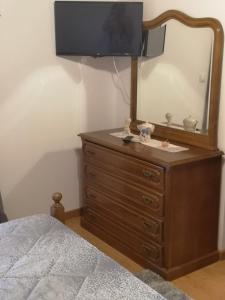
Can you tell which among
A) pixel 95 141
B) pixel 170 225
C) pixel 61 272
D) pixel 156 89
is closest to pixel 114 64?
pixel 156 89

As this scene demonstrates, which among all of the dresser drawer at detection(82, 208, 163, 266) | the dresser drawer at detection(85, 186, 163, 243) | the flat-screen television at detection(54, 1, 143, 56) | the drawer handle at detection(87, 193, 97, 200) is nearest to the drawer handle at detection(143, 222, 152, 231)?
the dresser drawer at detection(85, 186, 163, 243)

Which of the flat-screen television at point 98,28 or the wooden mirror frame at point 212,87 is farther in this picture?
the flat-screen television at point 98,28

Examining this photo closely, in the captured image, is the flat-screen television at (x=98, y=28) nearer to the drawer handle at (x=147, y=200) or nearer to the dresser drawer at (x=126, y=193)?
the dresser drawer at (x=126, y=193)

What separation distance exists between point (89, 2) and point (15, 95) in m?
0.98

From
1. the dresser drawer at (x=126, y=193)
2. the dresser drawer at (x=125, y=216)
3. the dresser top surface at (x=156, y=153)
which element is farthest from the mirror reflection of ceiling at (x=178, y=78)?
the dresser drawer at (x=125, y=216)

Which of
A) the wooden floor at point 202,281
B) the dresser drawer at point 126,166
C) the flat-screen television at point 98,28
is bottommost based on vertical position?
the wooden floor at point 202,281

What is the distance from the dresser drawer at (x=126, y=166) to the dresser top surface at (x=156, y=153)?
0.05 meters

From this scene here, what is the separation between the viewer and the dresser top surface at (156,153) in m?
2.57

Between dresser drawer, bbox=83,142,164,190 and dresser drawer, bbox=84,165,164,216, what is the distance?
0.06 meters

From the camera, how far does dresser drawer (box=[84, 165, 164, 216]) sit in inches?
106

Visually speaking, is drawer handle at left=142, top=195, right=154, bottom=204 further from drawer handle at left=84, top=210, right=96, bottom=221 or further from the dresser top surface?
drawer handle at left=84, top=210, right=96, bottom=221

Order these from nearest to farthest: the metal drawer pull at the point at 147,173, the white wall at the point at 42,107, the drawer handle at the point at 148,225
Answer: the metal drawer pull at the point at 147,173
the drawer handle at the point at 148,225
the white wall at the point at 42,107

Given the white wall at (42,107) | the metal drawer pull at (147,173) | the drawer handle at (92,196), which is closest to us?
the metal drawer pull at (147,173)

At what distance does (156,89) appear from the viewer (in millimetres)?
3246
